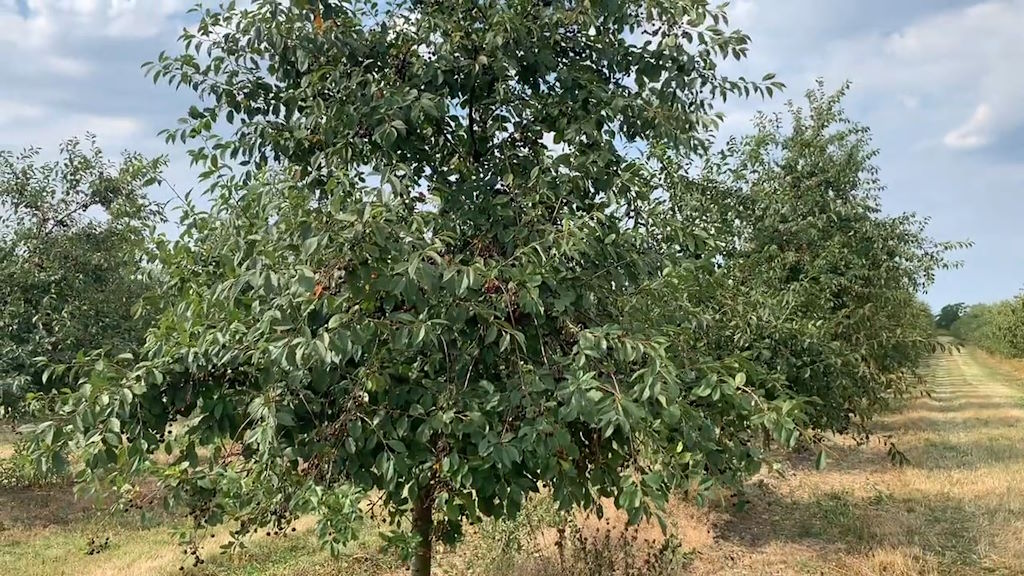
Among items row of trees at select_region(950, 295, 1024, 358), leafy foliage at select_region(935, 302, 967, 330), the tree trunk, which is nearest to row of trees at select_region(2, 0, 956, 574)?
the tree trunk

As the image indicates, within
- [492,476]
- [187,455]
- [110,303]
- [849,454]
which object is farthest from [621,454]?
[849,454]

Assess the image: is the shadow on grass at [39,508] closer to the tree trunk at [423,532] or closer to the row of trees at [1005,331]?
the tree trunk at [423,532]

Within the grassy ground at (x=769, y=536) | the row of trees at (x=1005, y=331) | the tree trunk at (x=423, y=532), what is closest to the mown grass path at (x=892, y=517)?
the grassy ground at (x=769, y=536)

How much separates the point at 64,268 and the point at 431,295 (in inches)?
347

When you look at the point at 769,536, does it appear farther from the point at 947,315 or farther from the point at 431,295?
the point at 947,315

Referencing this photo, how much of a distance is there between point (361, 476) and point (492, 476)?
55 centimetres

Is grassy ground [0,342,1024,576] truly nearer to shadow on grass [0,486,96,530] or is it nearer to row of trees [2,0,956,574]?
shadow on grass [0,486,96,530]

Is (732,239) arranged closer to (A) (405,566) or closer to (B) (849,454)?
(A) (405,566)

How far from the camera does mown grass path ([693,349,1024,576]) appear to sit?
6.70 metres

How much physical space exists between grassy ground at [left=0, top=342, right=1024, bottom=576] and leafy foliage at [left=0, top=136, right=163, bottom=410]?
6.87 ft

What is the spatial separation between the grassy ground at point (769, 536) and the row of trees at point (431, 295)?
1764mm

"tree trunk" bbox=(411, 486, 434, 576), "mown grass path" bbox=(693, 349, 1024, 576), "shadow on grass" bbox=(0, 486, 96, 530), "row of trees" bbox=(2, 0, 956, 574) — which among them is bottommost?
"mown grass path" bbox=(693, 349, 1024, 576)

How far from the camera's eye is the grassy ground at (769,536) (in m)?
6.52

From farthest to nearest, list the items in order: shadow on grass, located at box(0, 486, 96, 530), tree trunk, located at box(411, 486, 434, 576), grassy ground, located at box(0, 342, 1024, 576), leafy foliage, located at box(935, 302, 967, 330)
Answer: leafy foliage, located at box(935, 302, 967, 330), shadow on grass, located at box(0, 486, 96, 530), grassy ground, located at box(0, 342, 1024, 576), tree trunk, located at box(411, 486, 434, 576)
